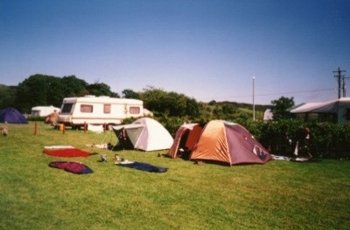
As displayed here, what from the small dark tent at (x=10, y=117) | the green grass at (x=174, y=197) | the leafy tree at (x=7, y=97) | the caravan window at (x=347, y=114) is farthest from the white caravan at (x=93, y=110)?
the leafy tree at (x=7, y=97)

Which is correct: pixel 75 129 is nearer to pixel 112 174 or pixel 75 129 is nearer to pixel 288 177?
pixel 112 174

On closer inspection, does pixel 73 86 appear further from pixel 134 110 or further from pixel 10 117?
pixel 134 110

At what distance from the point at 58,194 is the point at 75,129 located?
22312 millimetres

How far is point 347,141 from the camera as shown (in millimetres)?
15062

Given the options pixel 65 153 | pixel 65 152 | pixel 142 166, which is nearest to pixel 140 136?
pixel 65 152

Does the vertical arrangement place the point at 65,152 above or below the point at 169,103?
below

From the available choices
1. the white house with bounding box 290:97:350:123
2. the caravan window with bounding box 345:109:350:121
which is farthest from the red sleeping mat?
the caravan window with bounding box 345:109:350:121

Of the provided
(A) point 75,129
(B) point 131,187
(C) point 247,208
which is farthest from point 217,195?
(A) point 75,129

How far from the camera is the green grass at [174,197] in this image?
20.7 feet

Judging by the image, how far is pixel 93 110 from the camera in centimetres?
2958

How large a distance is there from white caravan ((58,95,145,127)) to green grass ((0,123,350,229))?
16.6 meters

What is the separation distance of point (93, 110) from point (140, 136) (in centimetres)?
1392

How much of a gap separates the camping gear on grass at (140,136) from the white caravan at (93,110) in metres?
12.7

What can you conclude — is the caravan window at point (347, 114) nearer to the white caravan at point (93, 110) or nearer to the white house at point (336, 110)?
the white house at point (336, 110)
